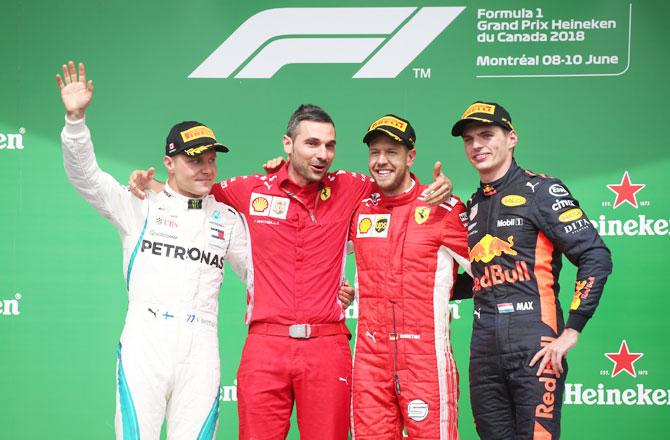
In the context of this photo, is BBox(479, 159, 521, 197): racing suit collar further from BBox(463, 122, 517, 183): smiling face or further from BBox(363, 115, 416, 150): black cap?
BBox(363, 115, 416, 150): black cap

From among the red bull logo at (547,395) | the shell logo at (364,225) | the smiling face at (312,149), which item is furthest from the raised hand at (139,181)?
the red bull logo at (547,395)

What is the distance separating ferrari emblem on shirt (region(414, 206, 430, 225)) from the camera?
314cm

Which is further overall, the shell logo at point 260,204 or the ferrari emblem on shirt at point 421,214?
the shell logo at point 260,204

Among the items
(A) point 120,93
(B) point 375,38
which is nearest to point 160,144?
(A) point 120,93

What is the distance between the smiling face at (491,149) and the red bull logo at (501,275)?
1.18ft

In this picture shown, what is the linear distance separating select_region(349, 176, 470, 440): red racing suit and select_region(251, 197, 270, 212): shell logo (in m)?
0.43

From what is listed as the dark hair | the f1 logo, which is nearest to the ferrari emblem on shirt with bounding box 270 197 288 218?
the dark hair

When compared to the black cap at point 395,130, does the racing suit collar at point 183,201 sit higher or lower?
lower

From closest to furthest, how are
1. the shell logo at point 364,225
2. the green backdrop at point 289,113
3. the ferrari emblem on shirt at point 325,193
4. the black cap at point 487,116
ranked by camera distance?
1. the black cap at point 487,116
2. the shell logo at point 364,225
3. the ferrari emblem on shirt at point 325,193
4. the green backdrop at point 289,113

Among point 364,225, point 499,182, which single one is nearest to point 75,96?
point 364,225

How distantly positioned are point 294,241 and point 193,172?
1.61 ft

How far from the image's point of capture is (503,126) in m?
3.00

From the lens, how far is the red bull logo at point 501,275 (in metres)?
2.85

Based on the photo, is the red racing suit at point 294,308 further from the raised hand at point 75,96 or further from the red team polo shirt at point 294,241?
the raised hand at point 75,96
